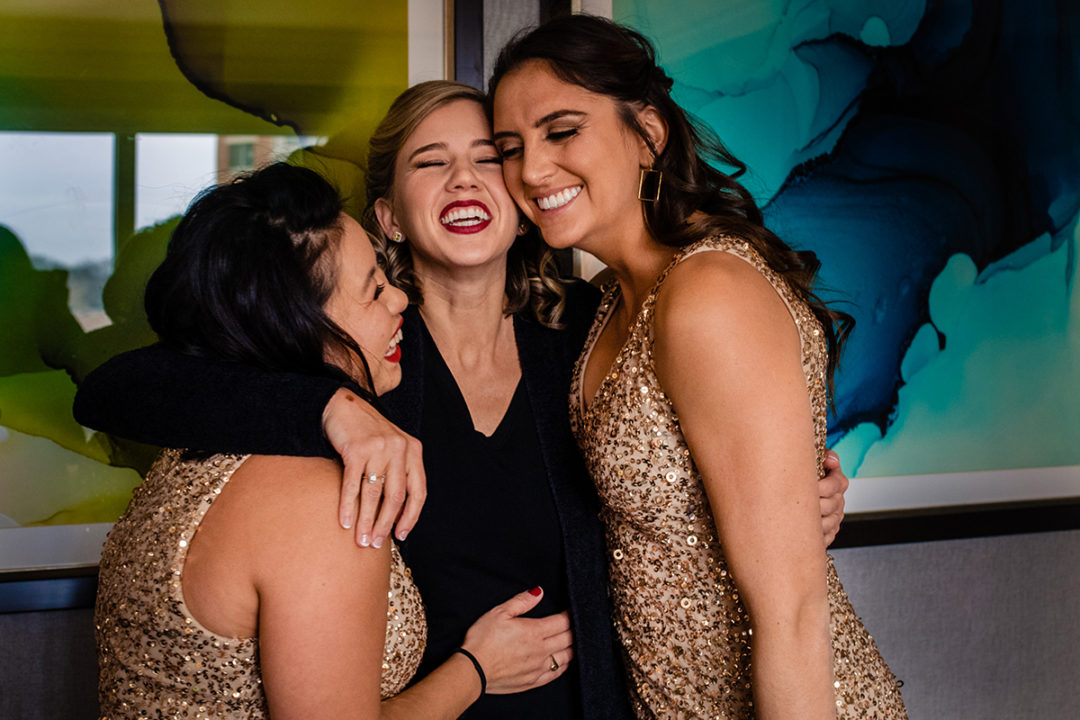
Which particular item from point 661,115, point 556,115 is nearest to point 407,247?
point 556,115

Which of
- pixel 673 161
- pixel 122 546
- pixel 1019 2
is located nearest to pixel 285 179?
pixel 122 546

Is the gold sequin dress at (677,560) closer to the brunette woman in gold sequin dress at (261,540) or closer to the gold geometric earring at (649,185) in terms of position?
the gold geometric earring at (649,185)

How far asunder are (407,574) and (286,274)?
47 cm

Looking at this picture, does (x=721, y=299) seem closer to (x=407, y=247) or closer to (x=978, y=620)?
(x=407, y=247)

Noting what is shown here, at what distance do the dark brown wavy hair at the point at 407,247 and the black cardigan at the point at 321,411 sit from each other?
0.04m

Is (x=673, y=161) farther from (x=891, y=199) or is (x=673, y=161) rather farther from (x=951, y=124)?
(x=951, y=124)

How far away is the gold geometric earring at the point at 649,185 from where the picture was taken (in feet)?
4.84

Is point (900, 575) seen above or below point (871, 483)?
below

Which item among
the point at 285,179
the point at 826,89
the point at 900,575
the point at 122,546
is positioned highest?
the point at 826,89

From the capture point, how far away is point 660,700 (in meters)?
1.42

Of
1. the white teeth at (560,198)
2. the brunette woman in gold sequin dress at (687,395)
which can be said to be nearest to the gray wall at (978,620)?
the brunette woman in gold sequin dress at (687,395)

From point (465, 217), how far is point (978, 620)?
186 centimetres

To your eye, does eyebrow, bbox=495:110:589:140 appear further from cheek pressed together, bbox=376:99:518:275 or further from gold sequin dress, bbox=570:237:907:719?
gold sequin dress, bbox=570:237:907:719

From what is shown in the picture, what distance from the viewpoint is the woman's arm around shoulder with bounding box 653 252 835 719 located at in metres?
1.09
